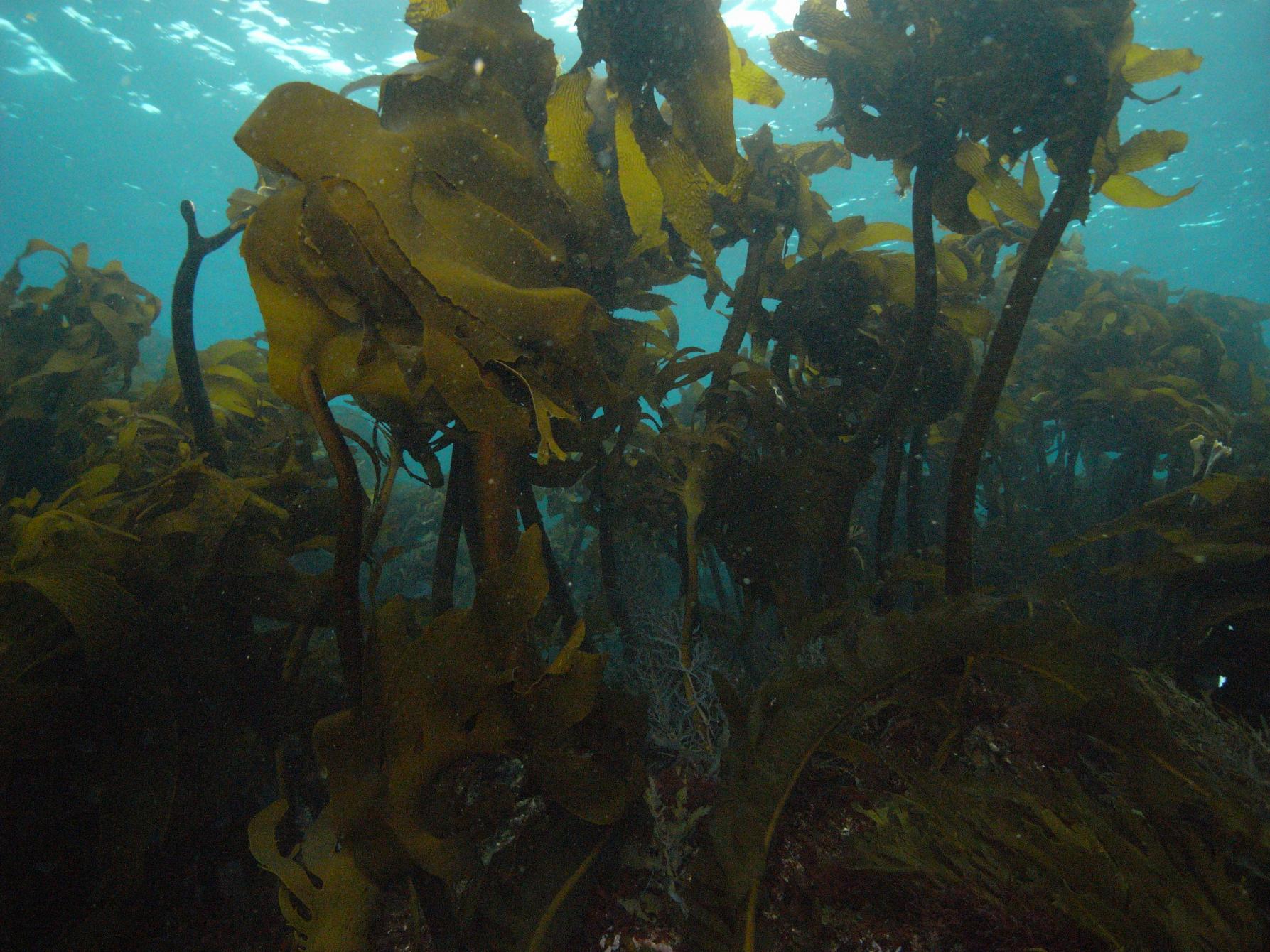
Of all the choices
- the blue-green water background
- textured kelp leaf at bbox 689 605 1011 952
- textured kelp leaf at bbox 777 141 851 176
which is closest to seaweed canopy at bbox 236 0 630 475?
textured kelp leaf at bbox 689 605 1011 952

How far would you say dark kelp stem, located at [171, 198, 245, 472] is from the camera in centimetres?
175

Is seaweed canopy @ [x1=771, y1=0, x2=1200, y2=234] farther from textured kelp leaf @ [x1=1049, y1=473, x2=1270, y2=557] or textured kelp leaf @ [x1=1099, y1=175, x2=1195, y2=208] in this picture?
textured kelp leaf @ [x1=1049, y1=473, x2=1270, y2=557]

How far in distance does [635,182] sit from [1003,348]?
1.16m

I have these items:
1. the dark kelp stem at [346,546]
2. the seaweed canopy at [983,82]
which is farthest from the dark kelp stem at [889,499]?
the dark kelp stem at [346,546]

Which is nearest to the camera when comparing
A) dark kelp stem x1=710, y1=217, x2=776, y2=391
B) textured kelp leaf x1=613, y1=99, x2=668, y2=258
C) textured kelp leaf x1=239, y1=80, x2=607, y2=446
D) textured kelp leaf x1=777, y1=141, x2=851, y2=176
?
textured kelp leaf x1=239, y1=80, x2=607, y2=446

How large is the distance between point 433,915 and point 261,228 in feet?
4.82

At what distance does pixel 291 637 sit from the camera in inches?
57.4

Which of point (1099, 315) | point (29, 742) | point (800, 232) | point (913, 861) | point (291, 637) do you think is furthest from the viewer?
point (1099, 315)

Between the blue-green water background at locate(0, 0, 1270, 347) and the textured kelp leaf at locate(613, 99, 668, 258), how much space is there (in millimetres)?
9448

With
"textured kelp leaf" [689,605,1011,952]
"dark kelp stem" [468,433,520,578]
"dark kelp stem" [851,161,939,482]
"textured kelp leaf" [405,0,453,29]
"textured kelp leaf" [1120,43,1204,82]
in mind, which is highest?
"textured kelp leaf" [405,0,453,29]

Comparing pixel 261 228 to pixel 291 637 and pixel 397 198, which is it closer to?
pixel 397 198

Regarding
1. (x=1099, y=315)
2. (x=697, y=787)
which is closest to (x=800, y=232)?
(x=697, y=787)

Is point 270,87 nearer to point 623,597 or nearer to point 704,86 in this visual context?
point 704,86

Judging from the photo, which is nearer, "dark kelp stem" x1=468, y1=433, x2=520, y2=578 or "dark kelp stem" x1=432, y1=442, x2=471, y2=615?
"dark kelp stem" x1=468, y1=433, x2=520, y2=578
